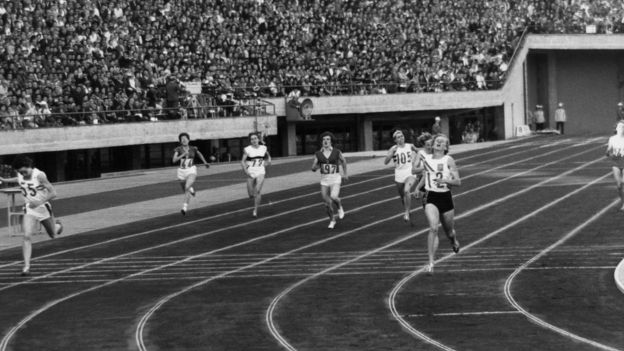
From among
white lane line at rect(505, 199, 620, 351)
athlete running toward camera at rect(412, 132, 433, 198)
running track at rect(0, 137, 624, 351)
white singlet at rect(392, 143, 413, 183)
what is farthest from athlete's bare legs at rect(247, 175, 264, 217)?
athlete running toward camera at rect(412, 132, 433, 198)

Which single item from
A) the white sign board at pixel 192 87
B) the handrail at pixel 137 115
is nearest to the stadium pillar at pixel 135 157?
the handrail at pixel 137 115

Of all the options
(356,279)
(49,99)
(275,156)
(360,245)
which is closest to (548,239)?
(360,245)

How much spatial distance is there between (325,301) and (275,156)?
38993 millimetres

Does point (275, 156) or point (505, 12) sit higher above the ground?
point (505, 12)

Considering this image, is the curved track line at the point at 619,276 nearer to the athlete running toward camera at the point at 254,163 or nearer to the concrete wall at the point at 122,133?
the athlete running toward camera at the point at 254,163

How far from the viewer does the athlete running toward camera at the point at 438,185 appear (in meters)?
18.1

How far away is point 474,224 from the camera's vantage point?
24.9 metres

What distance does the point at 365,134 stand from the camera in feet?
192

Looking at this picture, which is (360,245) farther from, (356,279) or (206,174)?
(206,174)

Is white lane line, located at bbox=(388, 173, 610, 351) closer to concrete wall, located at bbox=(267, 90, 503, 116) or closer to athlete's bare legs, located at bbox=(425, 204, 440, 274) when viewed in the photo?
athlete's bare legs, located at bbox=(425, 204, 440, 274)

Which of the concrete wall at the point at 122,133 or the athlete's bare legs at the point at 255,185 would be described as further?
the concrete wall at the point at 122,133

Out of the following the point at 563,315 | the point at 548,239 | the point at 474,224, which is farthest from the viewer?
the point at 474,224

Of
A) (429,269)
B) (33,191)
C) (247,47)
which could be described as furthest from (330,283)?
(247,47)

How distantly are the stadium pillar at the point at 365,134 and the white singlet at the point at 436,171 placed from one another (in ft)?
130
